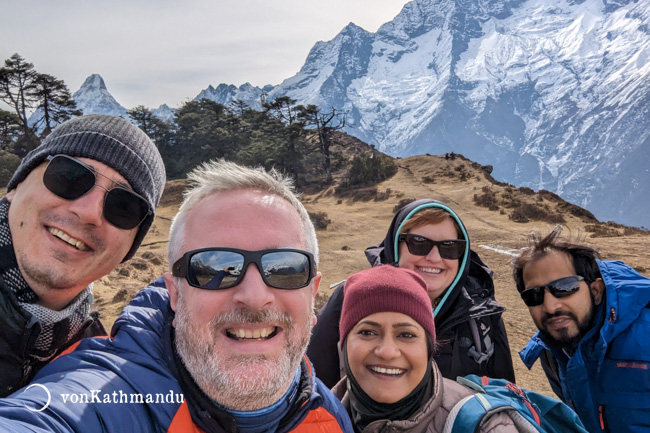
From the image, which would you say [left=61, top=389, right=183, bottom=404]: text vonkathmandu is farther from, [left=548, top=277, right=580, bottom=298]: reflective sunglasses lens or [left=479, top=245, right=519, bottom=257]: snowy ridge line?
[left=479, top=245, right=519, bottom=257]: snowy ridge line

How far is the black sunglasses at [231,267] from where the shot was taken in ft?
4.53

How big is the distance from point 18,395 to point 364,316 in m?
1.40

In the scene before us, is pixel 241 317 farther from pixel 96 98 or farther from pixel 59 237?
pixel 96 98

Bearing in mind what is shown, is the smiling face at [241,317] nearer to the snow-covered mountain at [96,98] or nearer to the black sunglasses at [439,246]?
the black sunglasses at [439,246]

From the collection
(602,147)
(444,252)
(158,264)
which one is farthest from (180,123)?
(602,147)

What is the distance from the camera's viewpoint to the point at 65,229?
66.2 inches

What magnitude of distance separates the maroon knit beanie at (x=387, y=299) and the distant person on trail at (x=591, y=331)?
3.44ft

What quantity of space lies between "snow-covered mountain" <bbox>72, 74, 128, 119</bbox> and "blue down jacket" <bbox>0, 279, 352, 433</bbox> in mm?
162814

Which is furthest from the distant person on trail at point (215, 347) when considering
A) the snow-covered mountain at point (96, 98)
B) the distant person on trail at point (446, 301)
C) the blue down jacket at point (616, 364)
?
the snow-covered mountain at point (96, 98)

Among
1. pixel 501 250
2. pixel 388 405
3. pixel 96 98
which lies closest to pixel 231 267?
pixel 388 405

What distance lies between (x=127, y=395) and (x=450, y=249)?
2.15 meters

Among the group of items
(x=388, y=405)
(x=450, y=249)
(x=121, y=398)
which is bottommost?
(x=388, y=405)

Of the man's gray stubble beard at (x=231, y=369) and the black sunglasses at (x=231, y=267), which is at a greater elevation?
the black sunglasses at (x=231, y=267)
